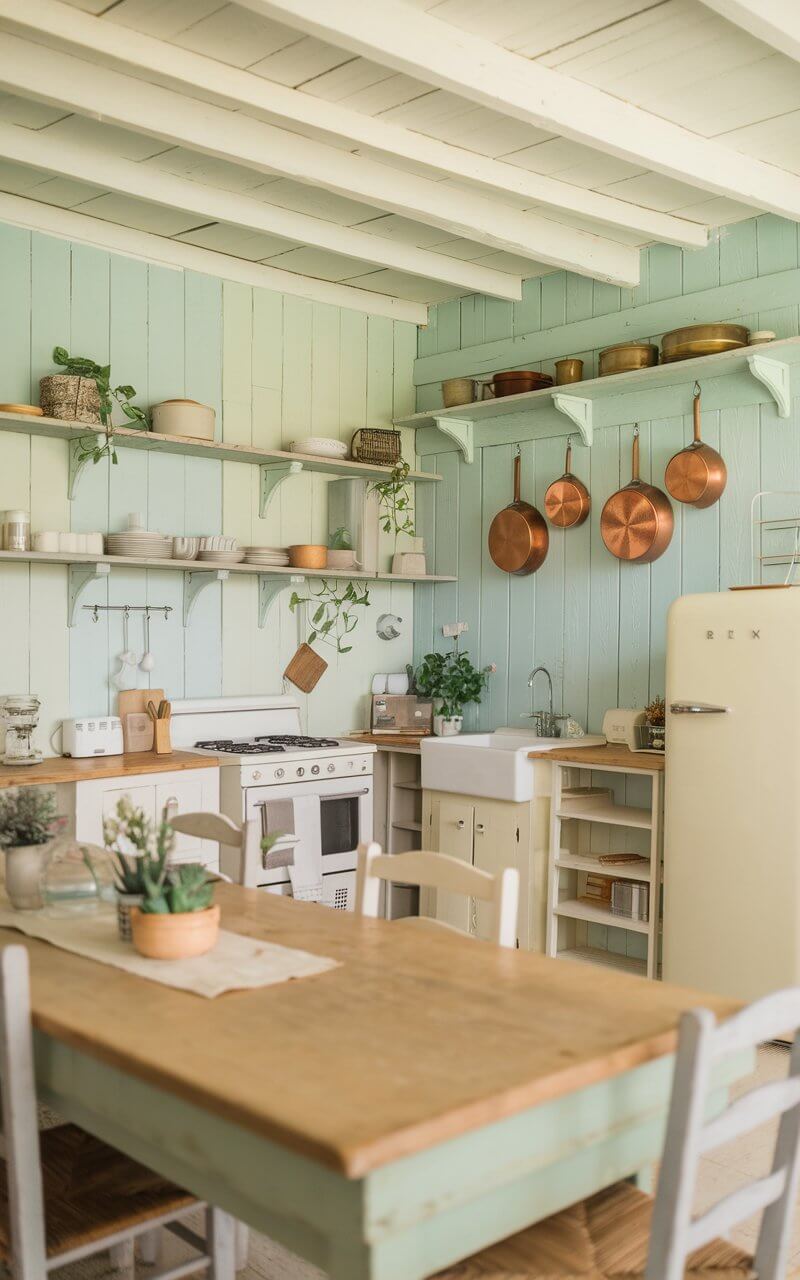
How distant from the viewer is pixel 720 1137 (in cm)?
151

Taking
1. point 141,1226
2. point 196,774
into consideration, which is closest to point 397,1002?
point 141,1226

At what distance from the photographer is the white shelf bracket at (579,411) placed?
5043 millimetres

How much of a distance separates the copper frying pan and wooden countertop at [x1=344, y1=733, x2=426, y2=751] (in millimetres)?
1186

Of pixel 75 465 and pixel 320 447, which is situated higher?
pixel 320 447

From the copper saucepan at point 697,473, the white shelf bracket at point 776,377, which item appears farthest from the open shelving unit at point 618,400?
the copper saucepan at point 697,473

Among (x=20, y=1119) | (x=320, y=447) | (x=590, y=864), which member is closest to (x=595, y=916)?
(x=590, y=864)

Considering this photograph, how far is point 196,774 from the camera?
449cm

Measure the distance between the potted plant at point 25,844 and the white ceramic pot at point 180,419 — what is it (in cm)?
266

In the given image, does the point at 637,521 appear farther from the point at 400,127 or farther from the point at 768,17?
the point at 768,17

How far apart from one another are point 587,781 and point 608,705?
366 millimetres

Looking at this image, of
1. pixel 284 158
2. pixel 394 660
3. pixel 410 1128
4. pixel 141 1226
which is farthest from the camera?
pixel 394 660

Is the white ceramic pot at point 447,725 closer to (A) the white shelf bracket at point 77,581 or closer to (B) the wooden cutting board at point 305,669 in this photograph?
(B) the wooden cutting board at point 305,669

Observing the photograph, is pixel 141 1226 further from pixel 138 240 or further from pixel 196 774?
pixel 138 240

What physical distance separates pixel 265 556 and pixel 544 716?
144 cm
